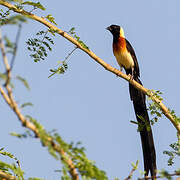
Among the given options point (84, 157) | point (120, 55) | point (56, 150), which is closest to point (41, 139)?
point (56, 150)

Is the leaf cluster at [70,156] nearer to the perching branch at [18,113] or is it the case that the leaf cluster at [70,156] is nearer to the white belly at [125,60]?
the perching branch at [18,113]

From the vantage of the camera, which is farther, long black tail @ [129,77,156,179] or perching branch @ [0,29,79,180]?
long black tail @ [129,77,156,179]

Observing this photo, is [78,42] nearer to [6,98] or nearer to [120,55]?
[6,98]

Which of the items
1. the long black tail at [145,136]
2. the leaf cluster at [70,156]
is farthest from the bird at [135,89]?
the leaf cluster at [70,156]

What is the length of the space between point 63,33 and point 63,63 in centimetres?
27

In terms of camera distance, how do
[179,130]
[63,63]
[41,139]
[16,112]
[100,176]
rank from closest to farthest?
[16,112] < [41,139] < [100,176] < [179,130] < [63,63]

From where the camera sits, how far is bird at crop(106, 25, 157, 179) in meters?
3.24

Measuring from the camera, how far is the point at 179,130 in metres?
2.67

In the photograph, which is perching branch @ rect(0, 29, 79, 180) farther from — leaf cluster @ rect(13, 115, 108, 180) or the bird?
the bird

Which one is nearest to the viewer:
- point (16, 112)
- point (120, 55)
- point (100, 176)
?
point (16, 112)

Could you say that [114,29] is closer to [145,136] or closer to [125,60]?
[125,60]

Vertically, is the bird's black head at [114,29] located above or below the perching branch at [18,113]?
above

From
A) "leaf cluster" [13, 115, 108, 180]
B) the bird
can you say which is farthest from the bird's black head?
"leaf cluster" [13, 115, 108, 180]

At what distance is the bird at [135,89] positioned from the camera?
324cm
